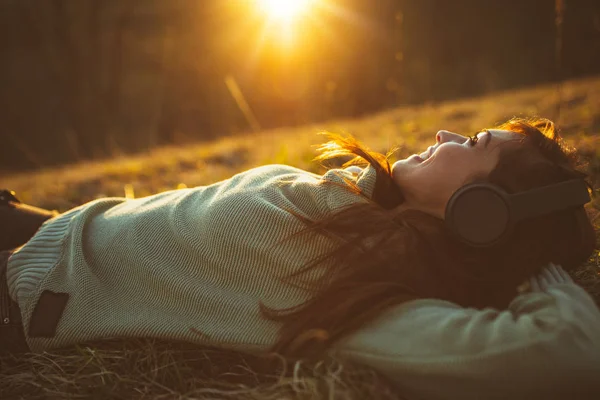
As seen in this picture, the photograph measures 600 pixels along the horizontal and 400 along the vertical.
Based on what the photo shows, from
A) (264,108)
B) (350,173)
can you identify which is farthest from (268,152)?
(264,108)

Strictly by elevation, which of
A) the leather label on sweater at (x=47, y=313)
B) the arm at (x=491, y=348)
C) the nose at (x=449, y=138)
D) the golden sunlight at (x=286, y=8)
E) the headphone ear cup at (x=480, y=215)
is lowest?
the leather label on sweater at (x=47, y=313)

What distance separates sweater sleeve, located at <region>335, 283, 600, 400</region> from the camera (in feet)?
4.45

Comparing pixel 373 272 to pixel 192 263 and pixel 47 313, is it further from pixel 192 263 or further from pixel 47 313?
pixel 47 313

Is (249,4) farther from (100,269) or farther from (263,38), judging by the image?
(100,269)

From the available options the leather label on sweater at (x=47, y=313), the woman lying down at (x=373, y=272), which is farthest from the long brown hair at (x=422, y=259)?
the leather label on sweater at (x=47, y=313)

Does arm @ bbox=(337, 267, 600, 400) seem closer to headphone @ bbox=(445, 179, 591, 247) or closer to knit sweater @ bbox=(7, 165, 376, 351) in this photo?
headphone @ bbox=(445, 179, 591, 247)

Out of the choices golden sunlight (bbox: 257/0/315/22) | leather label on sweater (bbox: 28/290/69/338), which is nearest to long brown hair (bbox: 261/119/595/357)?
leather label on sweater (bbox: 28/290/69/338)

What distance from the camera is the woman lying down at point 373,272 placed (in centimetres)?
143

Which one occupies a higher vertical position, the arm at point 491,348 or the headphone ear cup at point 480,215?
the headphone ear cup at point 480,215

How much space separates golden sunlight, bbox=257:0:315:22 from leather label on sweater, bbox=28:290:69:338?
399 inches

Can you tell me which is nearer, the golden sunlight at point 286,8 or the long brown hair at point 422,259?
the long brown hair at point 422,259

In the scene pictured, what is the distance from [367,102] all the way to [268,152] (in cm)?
524

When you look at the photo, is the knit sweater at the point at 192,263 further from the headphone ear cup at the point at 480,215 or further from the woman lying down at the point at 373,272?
the headphone ear cup at the point at 480,215

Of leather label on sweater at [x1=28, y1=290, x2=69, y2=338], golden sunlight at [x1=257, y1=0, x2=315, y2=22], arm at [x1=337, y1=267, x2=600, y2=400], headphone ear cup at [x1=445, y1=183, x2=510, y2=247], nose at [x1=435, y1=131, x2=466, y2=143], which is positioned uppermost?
golden sunlight at [x1=257, y1=0, x2=315, y2=22]
